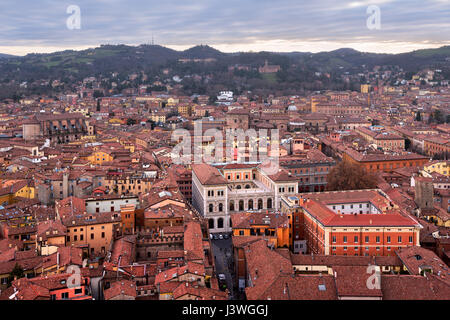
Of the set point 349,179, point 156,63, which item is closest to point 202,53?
point 156,63

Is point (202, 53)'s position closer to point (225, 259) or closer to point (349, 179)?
point (349, 179)

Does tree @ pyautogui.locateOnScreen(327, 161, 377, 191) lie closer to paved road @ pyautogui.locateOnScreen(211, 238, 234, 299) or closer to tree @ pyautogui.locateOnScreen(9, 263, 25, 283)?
paved road @ pyautogui.locateOnScreen(211, 238, 234, 299)

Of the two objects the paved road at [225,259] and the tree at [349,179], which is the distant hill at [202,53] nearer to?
the tree at [349,179]

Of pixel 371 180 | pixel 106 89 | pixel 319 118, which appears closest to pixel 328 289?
pixel 371 180

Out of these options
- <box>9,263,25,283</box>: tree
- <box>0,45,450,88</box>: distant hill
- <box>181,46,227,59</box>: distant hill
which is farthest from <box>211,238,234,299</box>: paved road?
<box>181,46,227,59</box>: distant hill

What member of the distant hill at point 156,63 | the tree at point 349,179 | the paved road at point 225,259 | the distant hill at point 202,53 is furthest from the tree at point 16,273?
the distant hill at point 202,53
